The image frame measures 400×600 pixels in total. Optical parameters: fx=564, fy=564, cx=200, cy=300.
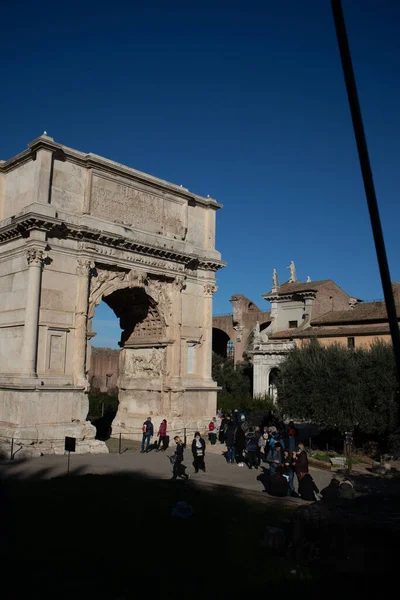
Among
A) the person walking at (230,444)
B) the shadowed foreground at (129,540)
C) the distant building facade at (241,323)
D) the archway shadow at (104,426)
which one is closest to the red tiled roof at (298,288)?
the distant building facade at (241,323)

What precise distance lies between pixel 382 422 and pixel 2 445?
40.3ft

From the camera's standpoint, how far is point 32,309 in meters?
17.5

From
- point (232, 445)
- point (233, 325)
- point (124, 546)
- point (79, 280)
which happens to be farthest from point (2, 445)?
point (233, 325)

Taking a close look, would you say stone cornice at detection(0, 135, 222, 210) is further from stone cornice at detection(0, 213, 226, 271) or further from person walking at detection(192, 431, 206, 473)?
person walking at detection(192, 431, 206, 473)

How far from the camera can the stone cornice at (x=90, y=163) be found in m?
18.6

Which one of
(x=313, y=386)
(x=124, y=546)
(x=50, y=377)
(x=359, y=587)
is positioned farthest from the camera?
(x=313, y=386)

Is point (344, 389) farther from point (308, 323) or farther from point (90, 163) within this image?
point (308, 323)

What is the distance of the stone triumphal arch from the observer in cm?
1762

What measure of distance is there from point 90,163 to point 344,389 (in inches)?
474

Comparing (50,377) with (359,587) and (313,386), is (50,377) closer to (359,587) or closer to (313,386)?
(313,386)

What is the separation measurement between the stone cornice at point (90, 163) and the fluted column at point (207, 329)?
381 cm

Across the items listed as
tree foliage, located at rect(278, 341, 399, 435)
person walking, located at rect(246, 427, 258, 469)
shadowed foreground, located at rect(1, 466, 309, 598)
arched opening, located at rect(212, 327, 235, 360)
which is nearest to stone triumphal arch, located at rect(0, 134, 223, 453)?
tree foliage, located at rect(278, 341, 399, 435)

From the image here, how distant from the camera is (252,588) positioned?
22.4 feet

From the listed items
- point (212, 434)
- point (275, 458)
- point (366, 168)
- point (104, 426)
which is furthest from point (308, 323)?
point (366, 168)
